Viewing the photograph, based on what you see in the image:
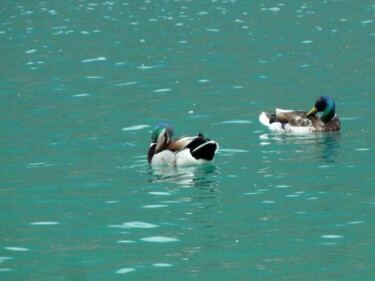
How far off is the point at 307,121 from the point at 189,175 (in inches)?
213

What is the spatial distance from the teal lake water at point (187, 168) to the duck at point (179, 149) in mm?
242

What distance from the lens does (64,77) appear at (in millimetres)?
35531

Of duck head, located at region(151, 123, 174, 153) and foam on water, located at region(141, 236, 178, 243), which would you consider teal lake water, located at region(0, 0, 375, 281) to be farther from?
duck head, located at region(151, 123, 174, 153)

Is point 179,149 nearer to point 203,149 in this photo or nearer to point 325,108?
point 203,149

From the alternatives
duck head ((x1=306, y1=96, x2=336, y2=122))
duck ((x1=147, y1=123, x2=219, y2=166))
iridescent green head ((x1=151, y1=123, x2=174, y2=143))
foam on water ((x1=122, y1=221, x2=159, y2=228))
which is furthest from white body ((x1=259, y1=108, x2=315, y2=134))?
foam on water ((x1=122, y1=221, x2=159, y2=228))

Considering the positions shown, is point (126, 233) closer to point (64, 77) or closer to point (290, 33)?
point (64, 77)

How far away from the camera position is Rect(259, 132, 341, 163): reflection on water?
19672mm

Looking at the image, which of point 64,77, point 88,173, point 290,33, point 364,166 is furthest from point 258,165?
point 290,33

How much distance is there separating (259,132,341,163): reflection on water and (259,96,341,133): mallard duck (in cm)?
23

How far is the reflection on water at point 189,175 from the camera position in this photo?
1711cm

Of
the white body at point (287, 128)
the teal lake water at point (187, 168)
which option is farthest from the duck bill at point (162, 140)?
the white body at point (287, 128)

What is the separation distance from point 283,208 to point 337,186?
1.76 meters

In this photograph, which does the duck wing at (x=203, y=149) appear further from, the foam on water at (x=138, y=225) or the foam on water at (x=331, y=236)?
the foam on water at (x=331, y=236)

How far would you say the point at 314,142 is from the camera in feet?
69.5
